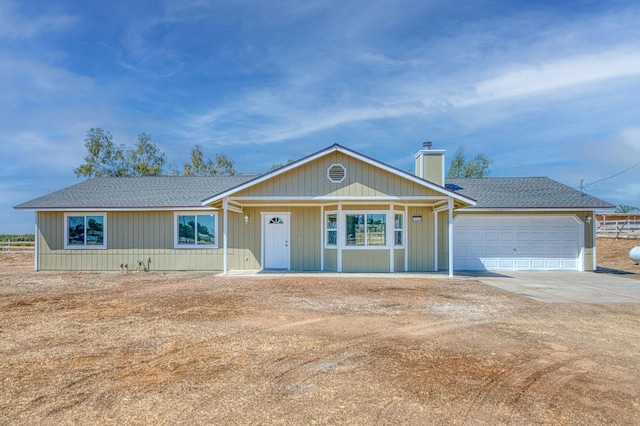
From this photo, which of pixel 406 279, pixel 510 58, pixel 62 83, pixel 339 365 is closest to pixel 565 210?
pixel 510 58

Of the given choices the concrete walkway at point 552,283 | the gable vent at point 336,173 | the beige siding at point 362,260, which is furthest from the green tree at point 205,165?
the gable vent at point 336,173

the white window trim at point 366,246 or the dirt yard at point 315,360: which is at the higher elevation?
the white window trim at point 366,246

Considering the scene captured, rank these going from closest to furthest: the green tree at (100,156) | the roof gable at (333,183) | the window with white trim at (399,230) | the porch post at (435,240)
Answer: the roof gable at (333,183) → the window with white trim at (399,230) → the porch post at (435,240) → the green tree at (100,156)

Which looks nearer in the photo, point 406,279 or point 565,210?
A: point 406,279

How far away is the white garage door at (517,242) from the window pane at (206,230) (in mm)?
9492

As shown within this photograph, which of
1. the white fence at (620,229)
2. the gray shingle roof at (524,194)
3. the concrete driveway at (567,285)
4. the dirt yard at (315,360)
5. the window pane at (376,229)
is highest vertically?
the gray shingle roof at (524,194)

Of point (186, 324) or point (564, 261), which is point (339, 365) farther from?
point (564, 261)

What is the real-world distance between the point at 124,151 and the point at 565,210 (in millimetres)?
34848

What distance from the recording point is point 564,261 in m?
15.0

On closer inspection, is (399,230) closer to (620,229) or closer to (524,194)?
(524,194)

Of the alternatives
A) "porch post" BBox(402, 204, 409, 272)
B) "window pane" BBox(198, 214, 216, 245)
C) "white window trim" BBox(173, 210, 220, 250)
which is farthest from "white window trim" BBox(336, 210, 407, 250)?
"window pane" BBox(198, 214, 216, 245)

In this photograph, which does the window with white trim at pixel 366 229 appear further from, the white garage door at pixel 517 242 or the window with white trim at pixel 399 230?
the white garage door at pixel 517 242

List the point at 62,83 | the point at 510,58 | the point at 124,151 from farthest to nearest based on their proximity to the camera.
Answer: the point at 124,151 < the point at 62,83 < the point at 510,58

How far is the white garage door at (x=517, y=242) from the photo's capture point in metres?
15.0
